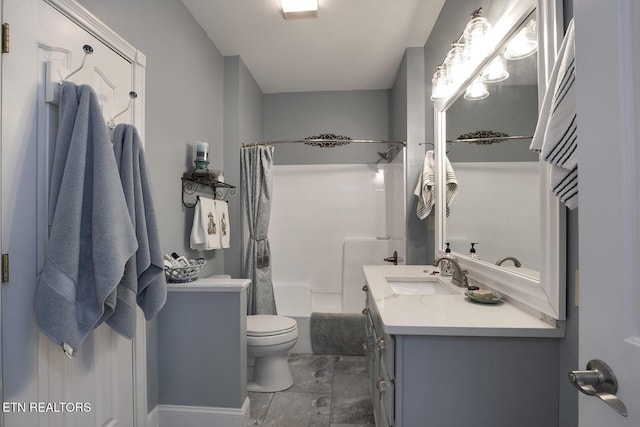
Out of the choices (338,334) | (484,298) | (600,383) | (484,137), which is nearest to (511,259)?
(484,298)

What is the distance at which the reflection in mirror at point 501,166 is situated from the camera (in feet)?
3.82

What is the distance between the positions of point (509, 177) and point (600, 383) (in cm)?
95

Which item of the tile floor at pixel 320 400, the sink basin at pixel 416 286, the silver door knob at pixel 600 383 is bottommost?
the tile floor at pixel 320 400

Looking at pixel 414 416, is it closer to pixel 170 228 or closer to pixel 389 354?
pixel 389 354

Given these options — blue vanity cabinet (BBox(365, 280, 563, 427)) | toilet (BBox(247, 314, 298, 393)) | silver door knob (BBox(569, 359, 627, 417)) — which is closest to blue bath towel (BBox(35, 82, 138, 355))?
blue vanity cabinet (BBox(365, 280, 563, 427))

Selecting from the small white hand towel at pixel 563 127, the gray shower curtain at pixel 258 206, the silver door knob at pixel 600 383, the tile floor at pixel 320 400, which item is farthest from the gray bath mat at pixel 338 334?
the silver door knob at pixel 600 383

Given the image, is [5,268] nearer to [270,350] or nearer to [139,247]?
[139,247]

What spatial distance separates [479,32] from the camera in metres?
1.43

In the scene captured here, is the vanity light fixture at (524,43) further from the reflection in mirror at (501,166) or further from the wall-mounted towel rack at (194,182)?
the wall-mounted towel rack at (194,182)

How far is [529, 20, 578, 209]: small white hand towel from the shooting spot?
0.76 meters

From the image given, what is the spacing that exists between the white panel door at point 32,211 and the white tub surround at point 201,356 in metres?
0.52

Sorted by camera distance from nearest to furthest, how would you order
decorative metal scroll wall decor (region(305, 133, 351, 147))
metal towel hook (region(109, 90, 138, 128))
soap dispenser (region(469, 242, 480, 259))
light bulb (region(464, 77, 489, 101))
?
metal towel hook (region(109, 90, 138, 128)) → light bulb (region(464, 77, 489, 101)) → soap dispenser (region(469, 242, 480, 259)) → decorative metal scroll wall decor (region(305, 133, 351, 147))

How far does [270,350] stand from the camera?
211cm

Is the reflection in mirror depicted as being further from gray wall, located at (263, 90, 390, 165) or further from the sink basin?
gray wall, located at (263, 90, 390, 165)
